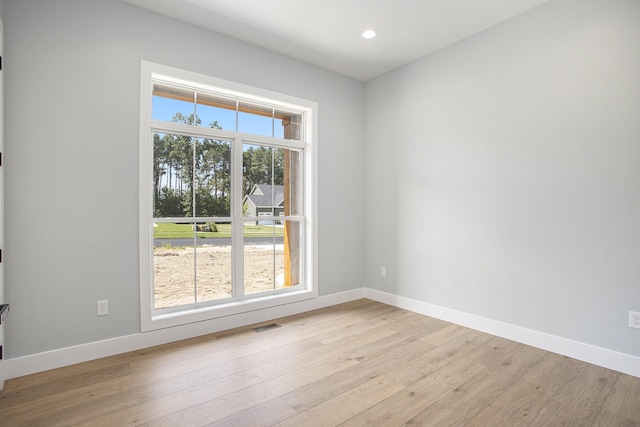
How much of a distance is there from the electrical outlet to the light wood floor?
1.20ft

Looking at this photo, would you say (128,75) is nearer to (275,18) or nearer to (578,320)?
(275,18)

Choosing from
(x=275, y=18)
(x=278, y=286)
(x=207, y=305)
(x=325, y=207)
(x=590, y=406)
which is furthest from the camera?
(x=325, y=207)

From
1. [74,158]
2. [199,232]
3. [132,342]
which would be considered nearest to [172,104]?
[74,158]

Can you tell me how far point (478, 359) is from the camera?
262 centimetres

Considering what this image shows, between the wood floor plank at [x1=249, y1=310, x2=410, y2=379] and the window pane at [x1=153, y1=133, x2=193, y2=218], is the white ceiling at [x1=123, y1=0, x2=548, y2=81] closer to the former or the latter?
the window pane at [x1=153, y1=133, x2=193, y2=218]

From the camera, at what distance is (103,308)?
2650 mm

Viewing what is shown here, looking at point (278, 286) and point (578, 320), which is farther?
point (278, 286)

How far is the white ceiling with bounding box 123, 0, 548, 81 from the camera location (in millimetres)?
2783

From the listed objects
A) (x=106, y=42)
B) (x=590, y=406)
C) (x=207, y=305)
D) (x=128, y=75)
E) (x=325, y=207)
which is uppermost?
(x=106, y=42)

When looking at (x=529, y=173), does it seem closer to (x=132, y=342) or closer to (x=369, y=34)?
(x=369, y=34)

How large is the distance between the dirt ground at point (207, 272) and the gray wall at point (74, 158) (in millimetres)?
294

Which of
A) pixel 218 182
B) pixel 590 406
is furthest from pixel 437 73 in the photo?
pixel 590 406

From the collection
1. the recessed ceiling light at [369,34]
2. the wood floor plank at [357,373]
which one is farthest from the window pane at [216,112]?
the wood floor plank at [357,373]

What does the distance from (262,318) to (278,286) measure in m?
0.45
